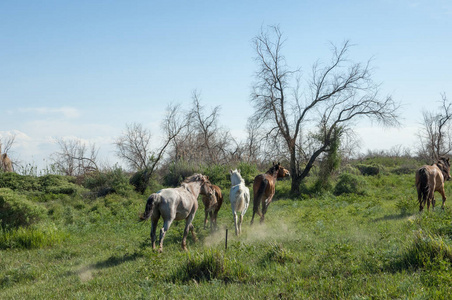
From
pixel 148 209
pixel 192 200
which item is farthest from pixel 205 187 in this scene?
pixel 148 209

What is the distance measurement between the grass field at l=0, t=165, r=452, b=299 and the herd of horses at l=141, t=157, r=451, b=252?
2.23ft

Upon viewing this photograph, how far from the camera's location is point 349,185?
68.7 ft

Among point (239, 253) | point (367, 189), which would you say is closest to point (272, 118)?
point (367, 189)

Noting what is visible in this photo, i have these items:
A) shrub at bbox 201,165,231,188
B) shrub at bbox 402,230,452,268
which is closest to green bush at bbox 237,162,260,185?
shrub at bbox 201,165,231,188

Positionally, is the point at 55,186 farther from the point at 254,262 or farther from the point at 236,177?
Answer: the point at 254,262

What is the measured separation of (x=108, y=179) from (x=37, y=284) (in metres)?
16.3

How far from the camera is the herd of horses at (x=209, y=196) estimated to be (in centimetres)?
880

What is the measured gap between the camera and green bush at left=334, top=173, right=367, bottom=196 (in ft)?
68.4

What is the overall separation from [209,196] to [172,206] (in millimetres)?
2437

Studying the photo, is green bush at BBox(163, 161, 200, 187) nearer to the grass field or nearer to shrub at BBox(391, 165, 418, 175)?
the grass field

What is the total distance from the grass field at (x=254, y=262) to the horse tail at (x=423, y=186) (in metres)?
0.73

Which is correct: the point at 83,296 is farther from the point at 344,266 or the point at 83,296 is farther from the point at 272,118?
the point at 272,118

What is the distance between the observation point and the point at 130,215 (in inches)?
642

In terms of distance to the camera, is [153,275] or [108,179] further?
[108,179]
